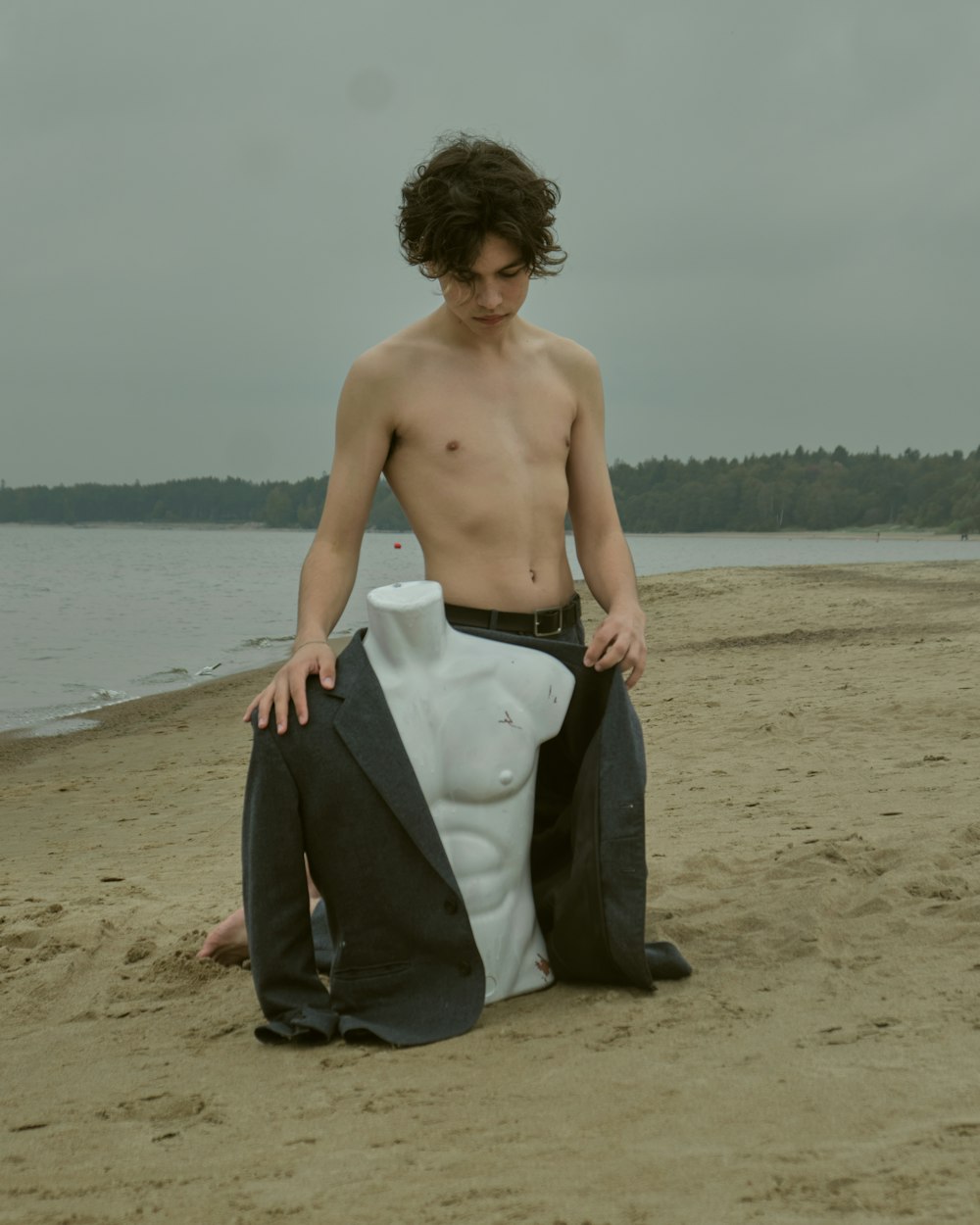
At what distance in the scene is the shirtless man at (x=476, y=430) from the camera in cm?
314

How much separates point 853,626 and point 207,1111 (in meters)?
12.1

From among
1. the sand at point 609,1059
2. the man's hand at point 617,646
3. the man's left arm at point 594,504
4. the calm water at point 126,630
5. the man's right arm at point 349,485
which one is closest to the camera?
the sand at point 609,1059

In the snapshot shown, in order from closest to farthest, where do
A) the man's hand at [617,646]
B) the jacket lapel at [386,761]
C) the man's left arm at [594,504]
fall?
the jacket lapel at [386,761]
the man's hand at [617,646]
the man's left arm at [594,504]

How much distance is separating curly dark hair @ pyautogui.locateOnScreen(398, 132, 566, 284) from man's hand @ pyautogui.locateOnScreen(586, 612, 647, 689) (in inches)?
35.1

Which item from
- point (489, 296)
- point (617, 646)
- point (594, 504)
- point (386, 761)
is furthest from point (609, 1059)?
point (489, 296)

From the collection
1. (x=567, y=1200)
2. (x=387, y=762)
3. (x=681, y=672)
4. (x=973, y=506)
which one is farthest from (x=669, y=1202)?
(x=973, y=506)

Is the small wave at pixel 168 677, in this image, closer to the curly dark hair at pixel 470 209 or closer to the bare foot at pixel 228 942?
the bare foot at pixel 228 942

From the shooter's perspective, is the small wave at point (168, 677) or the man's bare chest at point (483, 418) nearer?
the man's bare chest at point (483, 418)

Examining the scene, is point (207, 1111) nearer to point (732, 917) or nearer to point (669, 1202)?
point (669, 1202)

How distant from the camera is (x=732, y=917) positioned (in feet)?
12.2

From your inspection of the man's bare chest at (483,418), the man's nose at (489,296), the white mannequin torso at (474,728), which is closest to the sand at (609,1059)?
the white mannequin torso at (474,728)

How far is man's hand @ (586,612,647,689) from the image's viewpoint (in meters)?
3.12

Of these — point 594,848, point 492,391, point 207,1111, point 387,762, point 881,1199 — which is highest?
point 492,391

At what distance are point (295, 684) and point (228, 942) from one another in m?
0.95
